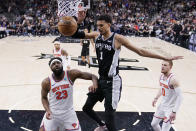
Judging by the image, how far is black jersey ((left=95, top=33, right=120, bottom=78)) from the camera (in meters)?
3.42

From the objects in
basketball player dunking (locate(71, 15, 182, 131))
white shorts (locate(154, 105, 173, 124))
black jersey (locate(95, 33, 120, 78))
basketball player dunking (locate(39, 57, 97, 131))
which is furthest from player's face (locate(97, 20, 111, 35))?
white shorts (locate(154, 105, 173, 124))

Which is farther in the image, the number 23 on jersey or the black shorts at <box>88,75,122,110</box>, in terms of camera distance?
the black shorts at <box>88,75,122,110</box>

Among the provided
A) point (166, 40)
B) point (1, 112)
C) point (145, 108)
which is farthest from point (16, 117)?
point (166, 40)

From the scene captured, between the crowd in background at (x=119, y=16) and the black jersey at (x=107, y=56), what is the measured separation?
14569mm

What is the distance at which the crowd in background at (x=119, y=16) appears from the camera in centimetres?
2058

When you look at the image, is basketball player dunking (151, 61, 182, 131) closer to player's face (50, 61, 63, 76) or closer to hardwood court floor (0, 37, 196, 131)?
hardwood court floor (0, 37, 196, 131)

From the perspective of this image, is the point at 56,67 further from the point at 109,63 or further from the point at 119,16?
the point at 119,16

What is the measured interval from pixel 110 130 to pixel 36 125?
5.78 ft

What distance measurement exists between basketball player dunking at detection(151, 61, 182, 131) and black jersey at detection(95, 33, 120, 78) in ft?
2.60

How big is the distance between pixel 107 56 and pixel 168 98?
3.96 feet

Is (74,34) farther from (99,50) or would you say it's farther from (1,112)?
(1,112)

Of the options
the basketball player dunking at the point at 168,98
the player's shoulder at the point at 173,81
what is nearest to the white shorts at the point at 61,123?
the basketball player dunking at the point at 168,98

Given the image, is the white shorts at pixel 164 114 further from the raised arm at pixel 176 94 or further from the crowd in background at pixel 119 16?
the crowd in background at pixel 119 16

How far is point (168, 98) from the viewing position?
3609mm
